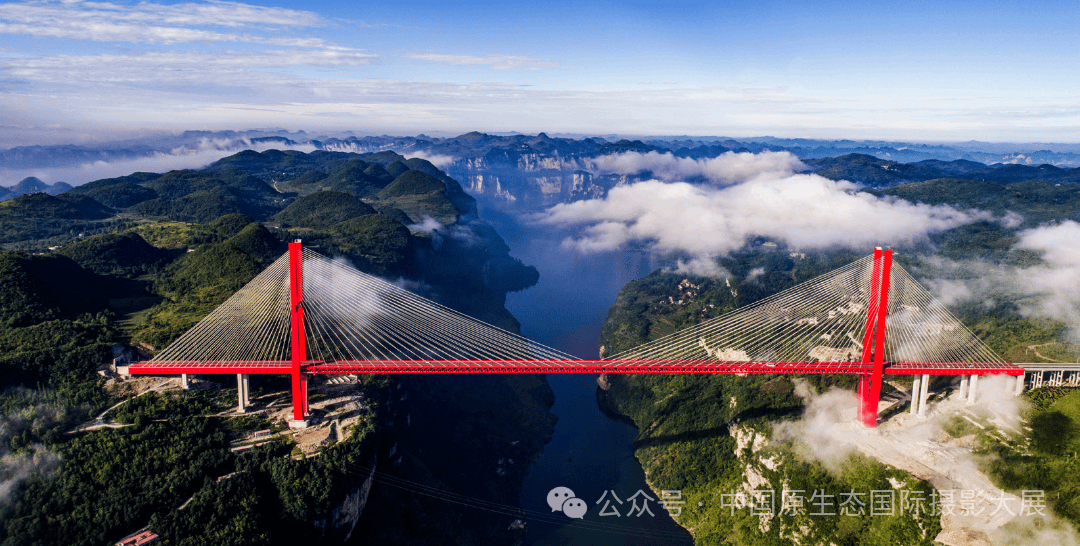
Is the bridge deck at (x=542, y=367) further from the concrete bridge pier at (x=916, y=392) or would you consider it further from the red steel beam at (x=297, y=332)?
the concrete bridge pier at (x=916, y=392)

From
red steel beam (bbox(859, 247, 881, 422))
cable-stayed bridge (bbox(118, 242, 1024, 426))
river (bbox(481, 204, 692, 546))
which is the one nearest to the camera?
red steel beam (bbox(859, 247, 881, 422))

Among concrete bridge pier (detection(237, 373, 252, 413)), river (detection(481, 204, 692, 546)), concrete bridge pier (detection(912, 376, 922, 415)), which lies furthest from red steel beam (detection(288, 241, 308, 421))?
concrete bridge pier (detection(912, 376, 922, 415))

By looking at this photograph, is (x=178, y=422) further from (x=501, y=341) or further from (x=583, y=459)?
(x=583, y=459)

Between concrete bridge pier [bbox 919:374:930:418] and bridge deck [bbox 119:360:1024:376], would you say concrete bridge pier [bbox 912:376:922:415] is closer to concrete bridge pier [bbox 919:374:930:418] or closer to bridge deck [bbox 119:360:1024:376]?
concrete bridge pier [bbox 919:374:930:418]

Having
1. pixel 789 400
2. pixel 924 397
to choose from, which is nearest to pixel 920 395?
pixel 924 397

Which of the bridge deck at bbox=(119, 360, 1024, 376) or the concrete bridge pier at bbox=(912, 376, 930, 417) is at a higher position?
the bridge deck at bbox=(119, 360, 1024, 376)

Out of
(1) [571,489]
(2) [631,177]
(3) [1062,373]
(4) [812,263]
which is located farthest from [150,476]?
(2) [631,177]

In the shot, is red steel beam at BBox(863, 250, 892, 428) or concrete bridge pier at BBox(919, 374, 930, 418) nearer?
red steel beam at BBox(863, 250, 892, 428)
